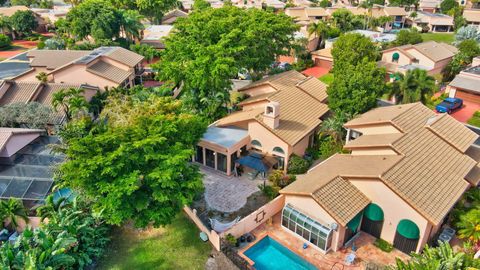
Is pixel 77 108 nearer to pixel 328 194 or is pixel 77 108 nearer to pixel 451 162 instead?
pixel 328 194

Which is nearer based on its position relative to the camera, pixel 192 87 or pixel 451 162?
pixel 451 162

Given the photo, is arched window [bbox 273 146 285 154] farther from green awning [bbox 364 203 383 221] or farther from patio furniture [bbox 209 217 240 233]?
green awning [bbox 364 203 383 221]

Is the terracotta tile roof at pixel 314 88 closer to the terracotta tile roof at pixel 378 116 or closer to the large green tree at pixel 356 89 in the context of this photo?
the large green tree at pixel 356 89

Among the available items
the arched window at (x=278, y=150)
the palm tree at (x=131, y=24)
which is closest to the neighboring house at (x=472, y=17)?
the palm tree at (x=131, y=24)

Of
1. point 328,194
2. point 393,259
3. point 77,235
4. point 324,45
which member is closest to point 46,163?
point 77,235

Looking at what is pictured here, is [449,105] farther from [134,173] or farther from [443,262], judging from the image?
[134,173]

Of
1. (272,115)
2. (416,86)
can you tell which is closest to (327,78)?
(416,86)

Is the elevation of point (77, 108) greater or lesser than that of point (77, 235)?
greater
